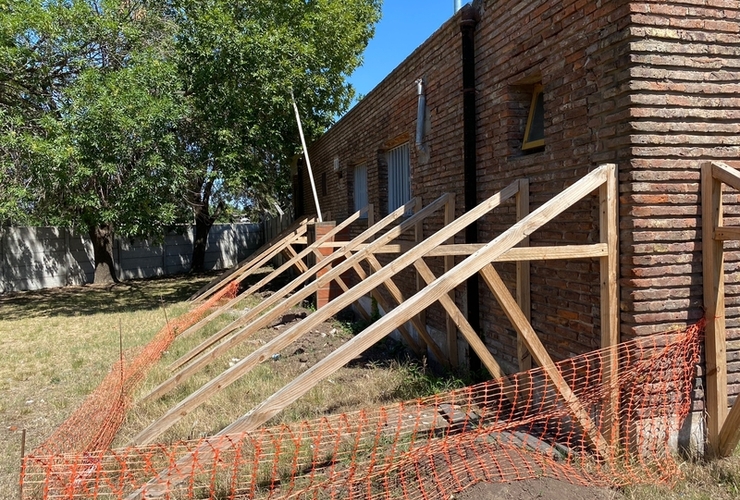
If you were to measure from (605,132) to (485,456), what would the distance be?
2.35m

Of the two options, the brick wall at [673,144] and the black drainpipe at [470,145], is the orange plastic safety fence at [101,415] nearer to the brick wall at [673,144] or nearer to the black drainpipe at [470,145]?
the black drainpipe at [470,145]

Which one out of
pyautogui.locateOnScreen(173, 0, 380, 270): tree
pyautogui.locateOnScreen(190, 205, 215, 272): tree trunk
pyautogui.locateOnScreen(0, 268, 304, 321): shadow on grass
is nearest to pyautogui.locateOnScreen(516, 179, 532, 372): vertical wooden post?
pyautogui.locateOnScreen(173, 0, 380, 270): tree

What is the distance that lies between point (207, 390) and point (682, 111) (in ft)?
12.0

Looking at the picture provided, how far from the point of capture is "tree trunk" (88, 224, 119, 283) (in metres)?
15.6

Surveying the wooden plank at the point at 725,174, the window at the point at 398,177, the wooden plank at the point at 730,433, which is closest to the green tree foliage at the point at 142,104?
the window at the point at 398,177

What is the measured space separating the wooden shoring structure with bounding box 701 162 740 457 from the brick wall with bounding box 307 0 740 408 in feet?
0.21

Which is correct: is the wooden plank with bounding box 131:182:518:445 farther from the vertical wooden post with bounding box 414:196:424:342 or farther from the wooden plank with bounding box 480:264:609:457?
the vertical wooden post with bounding box 414:196:424:342

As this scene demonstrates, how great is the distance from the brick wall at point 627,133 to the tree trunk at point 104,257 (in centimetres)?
1390

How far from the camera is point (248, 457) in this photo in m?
3.79

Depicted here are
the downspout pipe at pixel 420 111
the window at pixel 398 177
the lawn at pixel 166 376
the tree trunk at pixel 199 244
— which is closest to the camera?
the lawn at pixel 166 376

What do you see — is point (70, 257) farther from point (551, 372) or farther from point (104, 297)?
point (551, 372)

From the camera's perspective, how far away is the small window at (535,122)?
483 centimetres

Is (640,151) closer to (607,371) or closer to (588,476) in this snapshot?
(607,371)

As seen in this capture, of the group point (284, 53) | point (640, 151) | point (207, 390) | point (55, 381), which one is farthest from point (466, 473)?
point (284, 53)
